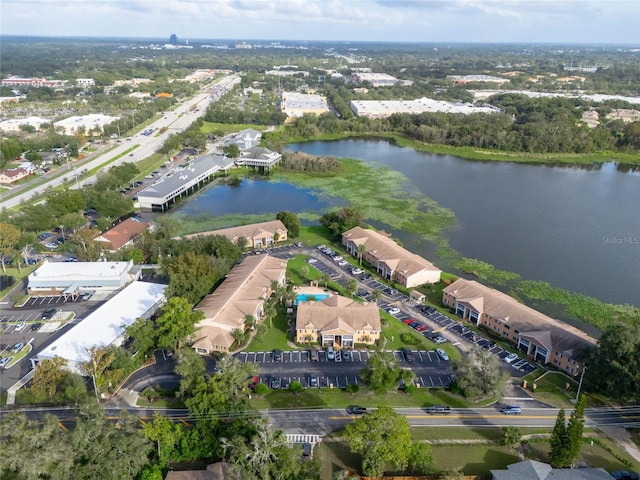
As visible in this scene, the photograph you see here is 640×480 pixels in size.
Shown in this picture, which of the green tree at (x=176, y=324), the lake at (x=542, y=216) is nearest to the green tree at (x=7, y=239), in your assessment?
the green tree at (x=176, y=324)

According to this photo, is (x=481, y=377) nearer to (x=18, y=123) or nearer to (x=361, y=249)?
(x=361, y=249)

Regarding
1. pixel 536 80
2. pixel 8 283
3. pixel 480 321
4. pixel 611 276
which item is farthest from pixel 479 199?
pixel 536 80

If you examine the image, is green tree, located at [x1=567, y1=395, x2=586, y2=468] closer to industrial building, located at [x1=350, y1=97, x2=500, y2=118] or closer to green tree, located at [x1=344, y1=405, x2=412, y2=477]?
green tree, located at [x1=344, y1=405, x2=412, y2=477]

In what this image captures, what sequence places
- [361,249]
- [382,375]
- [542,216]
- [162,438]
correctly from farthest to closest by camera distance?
[542,216]
[361,249]
[382,375]
[162,438]

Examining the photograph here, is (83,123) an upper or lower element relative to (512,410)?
upper

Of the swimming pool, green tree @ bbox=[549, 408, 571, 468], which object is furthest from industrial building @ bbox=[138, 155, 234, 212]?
green tree @ bbox=[549, 408, 571, 468]

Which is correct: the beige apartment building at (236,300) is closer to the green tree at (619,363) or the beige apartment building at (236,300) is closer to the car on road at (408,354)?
the car on road at (408,354)

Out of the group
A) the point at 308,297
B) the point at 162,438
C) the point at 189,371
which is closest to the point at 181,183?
the point at 308,297
